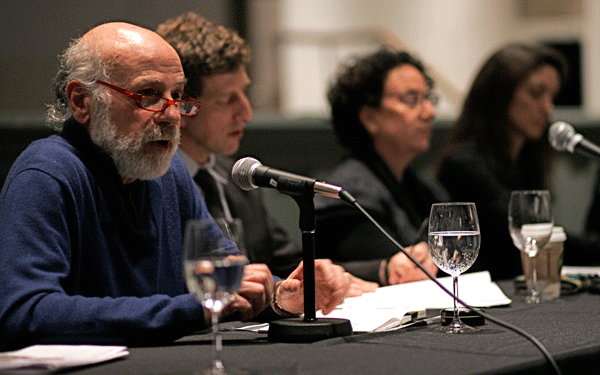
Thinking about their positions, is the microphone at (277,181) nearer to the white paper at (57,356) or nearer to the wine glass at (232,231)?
the wine glass at (232,231)

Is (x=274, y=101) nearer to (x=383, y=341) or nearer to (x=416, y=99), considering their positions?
(x=416, y=99)

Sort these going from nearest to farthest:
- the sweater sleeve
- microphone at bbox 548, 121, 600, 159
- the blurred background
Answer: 1. the sweater sleeve
2. microphone at bbox 548, 121, 600, 159
3. the blurred background

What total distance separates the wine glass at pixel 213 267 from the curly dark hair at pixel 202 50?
4.06ft

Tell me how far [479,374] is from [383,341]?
0.25m

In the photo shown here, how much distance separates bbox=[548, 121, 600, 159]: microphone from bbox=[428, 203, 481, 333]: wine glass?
0.74 m

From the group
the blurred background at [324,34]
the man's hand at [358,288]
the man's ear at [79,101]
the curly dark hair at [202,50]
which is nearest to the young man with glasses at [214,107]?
the curly dark hair at [202,50]

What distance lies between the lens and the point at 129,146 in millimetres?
1404

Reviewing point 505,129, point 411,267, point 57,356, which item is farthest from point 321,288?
point 505,129

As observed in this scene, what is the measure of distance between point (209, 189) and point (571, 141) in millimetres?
1010

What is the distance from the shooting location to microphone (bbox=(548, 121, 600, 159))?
188cm

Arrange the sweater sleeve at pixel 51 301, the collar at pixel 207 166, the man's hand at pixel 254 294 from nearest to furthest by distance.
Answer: the sweater sleeve at pixel 51 301, the man's hand at pixel 254 294, the collar at pixel 207 166

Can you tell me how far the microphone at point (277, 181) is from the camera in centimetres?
113

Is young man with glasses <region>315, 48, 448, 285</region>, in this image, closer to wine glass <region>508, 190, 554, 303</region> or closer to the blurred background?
wine glass <region>508, 190, 554, 303</region>

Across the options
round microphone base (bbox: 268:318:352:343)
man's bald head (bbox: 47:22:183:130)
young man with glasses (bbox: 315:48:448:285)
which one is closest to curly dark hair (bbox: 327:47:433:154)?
young man with glasses (bbox: 315:48:448:285)
